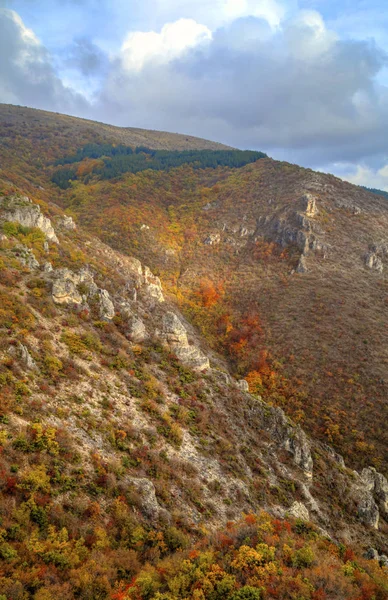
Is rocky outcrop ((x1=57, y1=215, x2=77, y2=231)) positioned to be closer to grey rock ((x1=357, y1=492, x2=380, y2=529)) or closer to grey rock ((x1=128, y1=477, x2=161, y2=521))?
grey rock ((x1=128, y1=477, x2=161, y2=521))

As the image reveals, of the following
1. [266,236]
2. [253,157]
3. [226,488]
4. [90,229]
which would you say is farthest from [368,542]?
[253,157]

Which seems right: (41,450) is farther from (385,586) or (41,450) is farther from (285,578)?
(385,586)

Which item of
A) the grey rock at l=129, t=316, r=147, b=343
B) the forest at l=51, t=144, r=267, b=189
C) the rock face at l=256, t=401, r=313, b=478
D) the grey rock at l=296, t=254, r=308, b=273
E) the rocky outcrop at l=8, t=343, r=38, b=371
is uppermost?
the forest at l=51, t=144, r=267, b=189

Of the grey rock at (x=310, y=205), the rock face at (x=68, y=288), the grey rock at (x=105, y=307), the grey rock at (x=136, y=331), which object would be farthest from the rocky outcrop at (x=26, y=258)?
the grey rock at (x=310, y=205)

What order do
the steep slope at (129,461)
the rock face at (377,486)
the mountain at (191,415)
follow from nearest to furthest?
1. the steep slope at (129,461)
2. the mountain at (191,415)
3. the rock face at (377,486)

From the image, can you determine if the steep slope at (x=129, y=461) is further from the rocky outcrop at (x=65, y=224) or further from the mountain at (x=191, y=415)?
the rocky outcrop at (x=65, y=224)

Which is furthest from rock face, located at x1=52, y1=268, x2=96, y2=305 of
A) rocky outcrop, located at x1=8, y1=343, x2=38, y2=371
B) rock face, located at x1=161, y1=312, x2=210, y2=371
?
rocky outcrop, located at x1=8, y1=343, x2=38, y2=371
